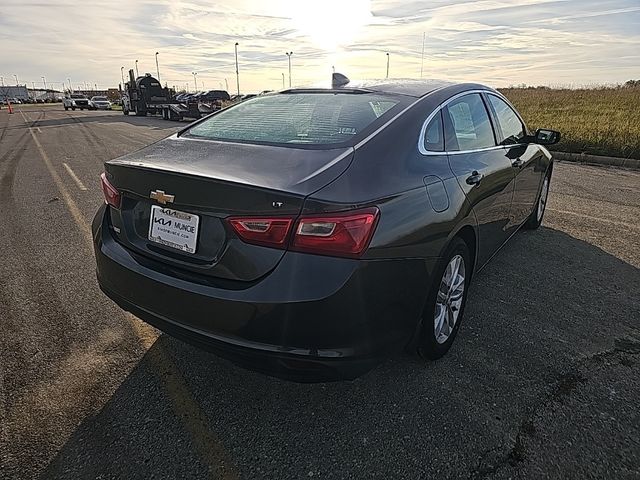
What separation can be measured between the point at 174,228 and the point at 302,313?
2.46 ft

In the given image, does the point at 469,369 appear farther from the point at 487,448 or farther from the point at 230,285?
the point at 230,285

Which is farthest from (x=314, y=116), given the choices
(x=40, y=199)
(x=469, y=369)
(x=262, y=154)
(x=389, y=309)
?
(x=40, y=199)

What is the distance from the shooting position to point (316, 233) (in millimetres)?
1855

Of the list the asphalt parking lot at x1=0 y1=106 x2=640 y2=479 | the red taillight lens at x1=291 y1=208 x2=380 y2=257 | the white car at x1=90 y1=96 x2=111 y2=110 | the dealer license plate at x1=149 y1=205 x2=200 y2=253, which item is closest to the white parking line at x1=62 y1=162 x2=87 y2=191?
the asphalt parking lot at x1=0 y1=106 x2=640 y2=479

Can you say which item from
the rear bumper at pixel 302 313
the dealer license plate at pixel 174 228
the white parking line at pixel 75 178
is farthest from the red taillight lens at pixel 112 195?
the white parking line at pixel 75 178

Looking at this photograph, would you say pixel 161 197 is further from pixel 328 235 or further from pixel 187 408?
pixel 187 408

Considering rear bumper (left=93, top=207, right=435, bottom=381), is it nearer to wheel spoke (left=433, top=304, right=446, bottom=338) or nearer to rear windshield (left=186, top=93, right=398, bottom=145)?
wheel spoke (left=433, top=304, right=446, bottom=338)

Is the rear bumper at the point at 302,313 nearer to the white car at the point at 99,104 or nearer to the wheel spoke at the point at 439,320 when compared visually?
the wheel spoke at the point at 439,320

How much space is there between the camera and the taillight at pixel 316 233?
1.85 meters

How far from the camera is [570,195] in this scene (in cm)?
696

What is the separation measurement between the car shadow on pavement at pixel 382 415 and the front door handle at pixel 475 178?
981 mm

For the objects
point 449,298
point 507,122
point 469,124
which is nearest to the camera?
point 449,298

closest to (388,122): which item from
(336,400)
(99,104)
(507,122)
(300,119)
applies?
(300,119)

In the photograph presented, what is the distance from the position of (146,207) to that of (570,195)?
6.58 m
